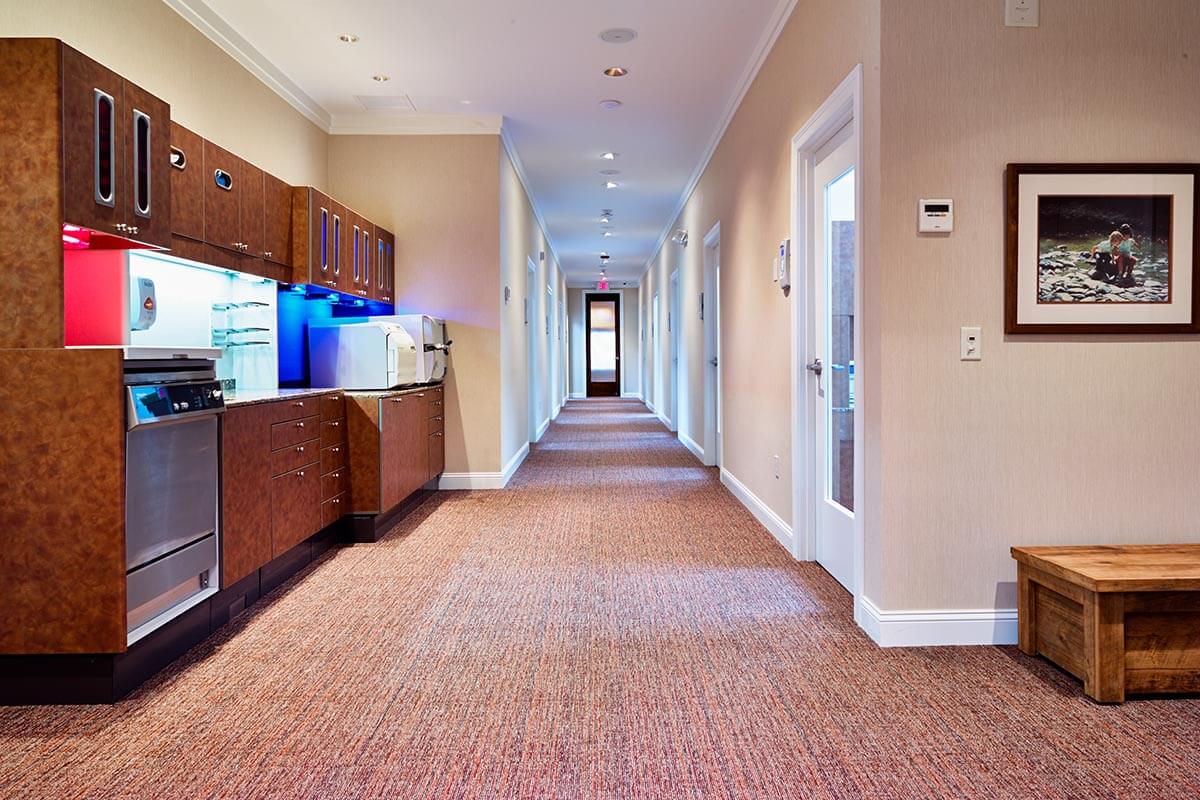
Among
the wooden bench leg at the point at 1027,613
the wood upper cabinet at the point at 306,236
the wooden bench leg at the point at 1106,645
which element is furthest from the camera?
the wood upper cabinet at the point at 306,236

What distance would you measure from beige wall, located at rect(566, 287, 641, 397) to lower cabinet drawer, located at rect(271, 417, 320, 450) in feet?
50.8

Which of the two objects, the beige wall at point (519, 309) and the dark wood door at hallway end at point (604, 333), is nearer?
the beige wall at point (519, 309)

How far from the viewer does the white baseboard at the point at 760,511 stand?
4.21 m

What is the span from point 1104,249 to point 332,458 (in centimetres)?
352

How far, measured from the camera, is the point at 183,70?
12.7ft

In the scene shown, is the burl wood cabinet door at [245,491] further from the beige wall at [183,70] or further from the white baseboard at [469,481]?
the white baseboard at [469,481]

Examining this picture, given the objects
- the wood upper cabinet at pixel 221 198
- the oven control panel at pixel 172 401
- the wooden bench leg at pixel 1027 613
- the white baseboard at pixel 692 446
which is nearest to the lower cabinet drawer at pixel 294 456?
the oven control panel at pixel 172 401

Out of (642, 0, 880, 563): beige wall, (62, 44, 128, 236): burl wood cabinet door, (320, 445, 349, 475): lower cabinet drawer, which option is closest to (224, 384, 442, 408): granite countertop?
(320, 445, 349, 475): lower cabinet drawer

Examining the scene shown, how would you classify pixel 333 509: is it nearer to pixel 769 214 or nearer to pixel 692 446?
pixel 769 214

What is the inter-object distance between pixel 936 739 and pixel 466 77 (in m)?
4.46

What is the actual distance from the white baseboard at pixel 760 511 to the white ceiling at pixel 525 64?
255 cm

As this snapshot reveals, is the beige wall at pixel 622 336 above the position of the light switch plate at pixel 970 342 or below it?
above

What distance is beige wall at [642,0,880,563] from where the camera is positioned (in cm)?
282

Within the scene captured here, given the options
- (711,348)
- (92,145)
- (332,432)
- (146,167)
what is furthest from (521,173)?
(92,145)
